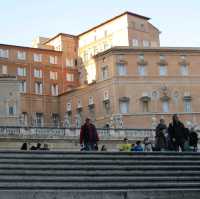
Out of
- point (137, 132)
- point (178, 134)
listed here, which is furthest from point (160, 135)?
point (137, 132)

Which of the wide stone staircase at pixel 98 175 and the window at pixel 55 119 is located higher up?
the window at pixel 55 119

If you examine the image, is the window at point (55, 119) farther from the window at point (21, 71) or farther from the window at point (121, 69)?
the window at point (121, 69)

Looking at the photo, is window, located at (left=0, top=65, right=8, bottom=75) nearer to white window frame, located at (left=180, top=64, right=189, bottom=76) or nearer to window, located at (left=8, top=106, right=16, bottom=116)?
window, located at (left=8, top=106, right=16, bottom=116)

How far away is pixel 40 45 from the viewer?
281ft

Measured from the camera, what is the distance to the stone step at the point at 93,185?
55.0ft

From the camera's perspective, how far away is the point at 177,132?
21125 millimetres

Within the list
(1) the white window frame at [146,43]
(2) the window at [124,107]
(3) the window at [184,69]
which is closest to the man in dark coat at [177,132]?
(2) the window at [124,107]

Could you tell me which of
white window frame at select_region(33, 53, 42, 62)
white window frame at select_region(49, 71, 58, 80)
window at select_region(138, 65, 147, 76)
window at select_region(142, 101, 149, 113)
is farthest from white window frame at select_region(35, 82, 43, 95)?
window at select_region(142, 101, 149, 113)

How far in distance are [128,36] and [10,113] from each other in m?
25.9

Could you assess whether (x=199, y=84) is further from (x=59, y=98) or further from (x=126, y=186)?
(x=126, y=186)

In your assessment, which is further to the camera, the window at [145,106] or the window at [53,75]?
the window at [53,75]

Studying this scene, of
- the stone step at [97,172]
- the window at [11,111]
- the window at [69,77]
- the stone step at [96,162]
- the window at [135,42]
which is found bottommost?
the stone step at [97,172]

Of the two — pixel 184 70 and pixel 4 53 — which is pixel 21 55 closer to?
pixel 4 53

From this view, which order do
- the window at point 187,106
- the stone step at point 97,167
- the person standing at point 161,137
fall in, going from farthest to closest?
the window at point 187,106
the person standing at point 161,137
the stone step at point 97,167
